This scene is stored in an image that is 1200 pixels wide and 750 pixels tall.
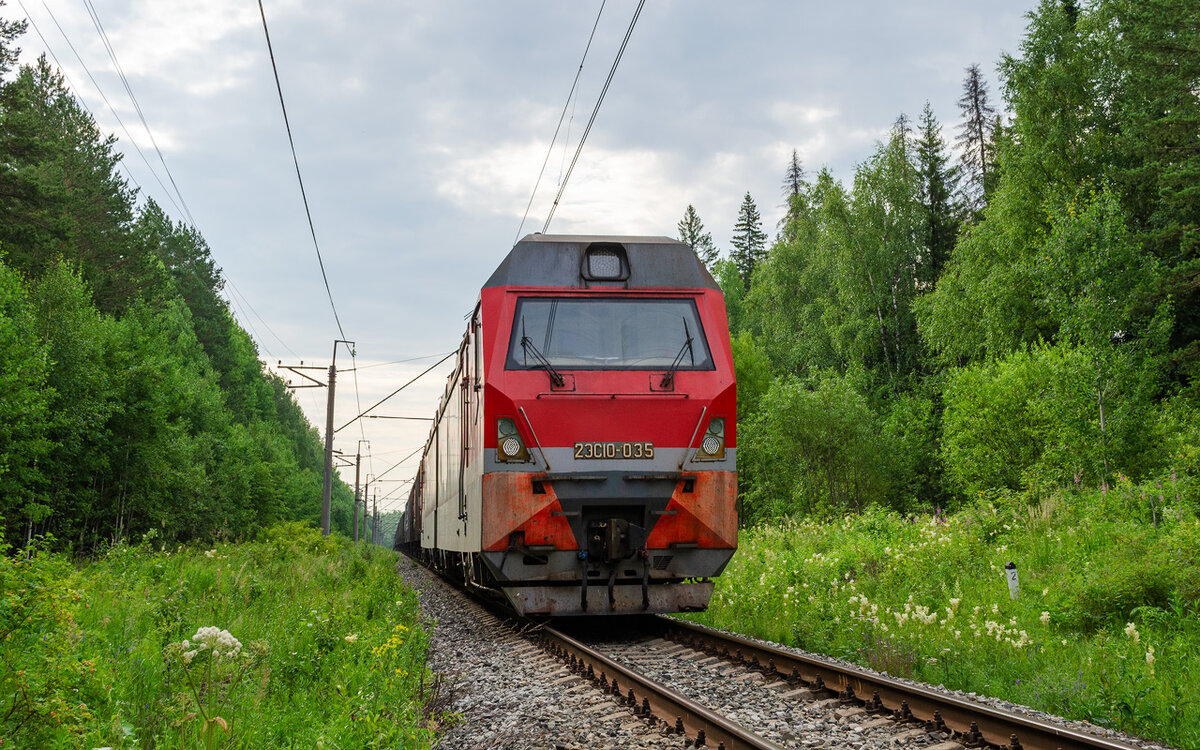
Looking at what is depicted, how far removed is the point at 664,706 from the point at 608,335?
13.4 ft

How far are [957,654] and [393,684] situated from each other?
433 centimetres

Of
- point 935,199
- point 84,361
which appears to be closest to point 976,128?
point 935,199

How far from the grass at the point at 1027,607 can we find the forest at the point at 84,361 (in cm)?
1050

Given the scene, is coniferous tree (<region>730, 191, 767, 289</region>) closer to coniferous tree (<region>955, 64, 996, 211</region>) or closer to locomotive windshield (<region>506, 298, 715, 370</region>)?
coniferous tree (<region>955, 64, 996, 211</region>)

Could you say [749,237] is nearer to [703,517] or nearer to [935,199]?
[935,199]

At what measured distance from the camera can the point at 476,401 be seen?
865cm

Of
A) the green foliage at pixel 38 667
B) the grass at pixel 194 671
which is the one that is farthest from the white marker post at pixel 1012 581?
the green foliage at pixel 38 667

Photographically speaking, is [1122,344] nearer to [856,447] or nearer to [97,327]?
[856,447]

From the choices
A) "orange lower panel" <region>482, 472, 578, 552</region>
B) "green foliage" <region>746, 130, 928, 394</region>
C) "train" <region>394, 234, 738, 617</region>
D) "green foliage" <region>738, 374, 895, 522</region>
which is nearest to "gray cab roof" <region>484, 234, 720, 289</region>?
"train" <region>394, 234, 738, 617</region>

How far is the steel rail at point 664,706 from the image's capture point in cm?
424

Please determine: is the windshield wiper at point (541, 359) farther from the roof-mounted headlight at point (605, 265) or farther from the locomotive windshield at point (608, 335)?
the roof-mounted headlight at point (605, 265)

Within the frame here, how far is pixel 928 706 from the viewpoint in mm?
4855

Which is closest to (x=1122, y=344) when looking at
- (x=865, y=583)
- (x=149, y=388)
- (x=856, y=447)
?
(x=856, y=447)

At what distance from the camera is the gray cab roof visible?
336 inches
